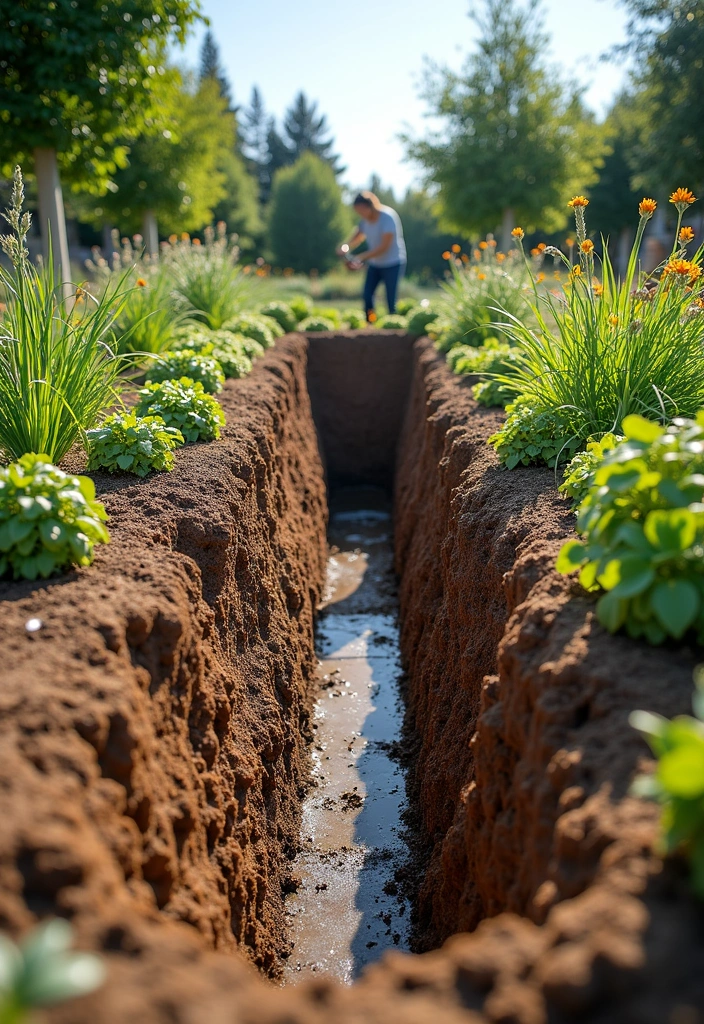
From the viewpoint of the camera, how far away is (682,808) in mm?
1330

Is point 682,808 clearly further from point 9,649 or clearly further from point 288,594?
point 288,594

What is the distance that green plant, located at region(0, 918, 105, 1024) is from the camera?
1052mm

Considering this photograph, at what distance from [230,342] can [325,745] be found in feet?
11.7

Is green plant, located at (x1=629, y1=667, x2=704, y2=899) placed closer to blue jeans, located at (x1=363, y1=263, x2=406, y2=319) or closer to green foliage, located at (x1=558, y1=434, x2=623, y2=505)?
green foliage, located at (x1=558, y1=434, x2=623, y2=505)

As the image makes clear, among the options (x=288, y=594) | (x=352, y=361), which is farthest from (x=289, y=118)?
(x=288, y=594)

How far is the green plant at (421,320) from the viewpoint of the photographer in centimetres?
937

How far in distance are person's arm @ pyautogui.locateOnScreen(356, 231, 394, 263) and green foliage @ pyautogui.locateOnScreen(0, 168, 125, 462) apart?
22.0 feet

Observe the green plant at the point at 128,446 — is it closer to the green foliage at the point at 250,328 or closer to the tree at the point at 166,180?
the green foliage at the point at 250,328

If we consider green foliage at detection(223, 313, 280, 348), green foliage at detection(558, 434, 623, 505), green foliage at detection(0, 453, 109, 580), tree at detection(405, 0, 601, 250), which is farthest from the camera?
tree at detection(405, 0, 601, 250)

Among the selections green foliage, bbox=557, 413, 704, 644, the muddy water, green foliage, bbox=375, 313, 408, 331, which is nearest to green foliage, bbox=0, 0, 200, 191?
green foliage, bbox=375, 313, 408, 331

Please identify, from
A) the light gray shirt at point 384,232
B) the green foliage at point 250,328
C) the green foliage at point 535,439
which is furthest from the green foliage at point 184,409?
the light gray shirt at point 384,232

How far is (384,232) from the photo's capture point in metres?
9.88

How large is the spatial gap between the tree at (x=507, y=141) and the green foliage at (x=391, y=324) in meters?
4.97

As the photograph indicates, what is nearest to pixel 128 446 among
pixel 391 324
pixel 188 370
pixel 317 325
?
pixel 188 370
